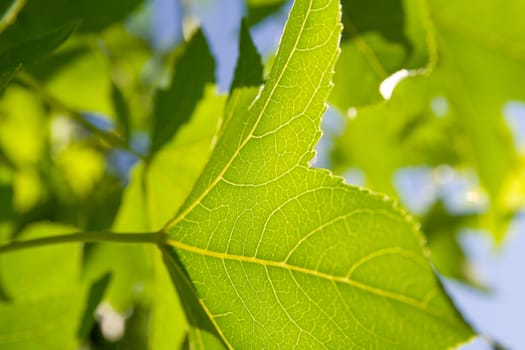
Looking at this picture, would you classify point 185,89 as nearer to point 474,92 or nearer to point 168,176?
point 168,176

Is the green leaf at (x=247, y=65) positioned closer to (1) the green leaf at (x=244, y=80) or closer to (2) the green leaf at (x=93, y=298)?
(1) the green leaf at (x=244, y=80)

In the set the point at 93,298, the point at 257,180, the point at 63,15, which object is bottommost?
the point at 93,298

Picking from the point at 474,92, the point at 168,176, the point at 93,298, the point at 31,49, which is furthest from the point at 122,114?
the point at 474,92

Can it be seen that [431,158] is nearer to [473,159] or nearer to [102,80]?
[473,159]

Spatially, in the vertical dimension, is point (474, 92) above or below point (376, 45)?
above

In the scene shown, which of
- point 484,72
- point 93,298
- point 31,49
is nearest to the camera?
point 31,49

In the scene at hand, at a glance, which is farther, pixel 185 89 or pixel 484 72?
pixel 484 72

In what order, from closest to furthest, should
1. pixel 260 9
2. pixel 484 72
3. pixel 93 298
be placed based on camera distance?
pixel 93 298 < pixel 260 9 < pixel 484 72

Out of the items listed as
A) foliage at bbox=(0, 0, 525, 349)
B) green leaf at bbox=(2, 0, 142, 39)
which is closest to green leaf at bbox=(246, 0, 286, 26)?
foliage at bbox=(0, 0, 525, 349)
